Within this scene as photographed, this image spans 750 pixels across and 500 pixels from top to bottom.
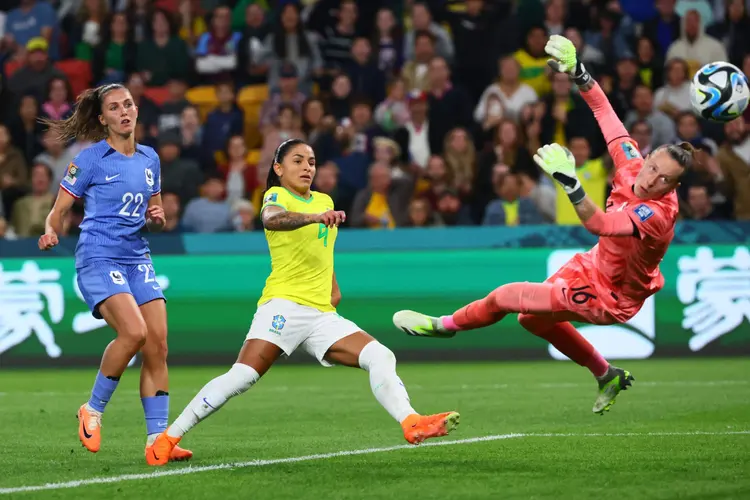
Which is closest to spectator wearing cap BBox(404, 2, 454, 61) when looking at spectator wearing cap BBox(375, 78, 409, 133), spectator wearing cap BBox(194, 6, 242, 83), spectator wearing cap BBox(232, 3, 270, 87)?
spectator wearing cap BBox(375, 78, 409, 133)

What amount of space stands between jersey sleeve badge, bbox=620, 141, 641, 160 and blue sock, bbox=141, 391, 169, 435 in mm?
3265

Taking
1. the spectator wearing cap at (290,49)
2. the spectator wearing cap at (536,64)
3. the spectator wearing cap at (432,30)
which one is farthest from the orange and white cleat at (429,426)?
the spectator wearing cap at (290,49)

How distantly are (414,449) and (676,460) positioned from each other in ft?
5.48

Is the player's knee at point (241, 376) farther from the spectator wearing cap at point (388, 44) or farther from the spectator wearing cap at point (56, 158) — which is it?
the spectator wearing cap at point (388, 44)

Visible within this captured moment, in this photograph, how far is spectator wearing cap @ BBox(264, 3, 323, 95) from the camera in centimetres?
1898

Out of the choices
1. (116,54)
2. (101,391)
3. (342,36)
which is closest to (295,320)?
(101,391)

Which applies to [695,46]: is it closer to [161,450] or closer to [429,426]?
[429,426]

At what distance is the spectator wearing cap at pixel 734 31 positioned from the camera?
17.7 m

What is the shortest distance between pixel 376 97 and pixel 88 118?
34.5ft

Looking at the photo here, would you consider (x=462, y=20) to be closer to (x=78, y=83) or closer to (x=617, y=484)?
(x=78, y=83)

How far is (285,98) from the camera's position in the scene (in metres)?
18.4

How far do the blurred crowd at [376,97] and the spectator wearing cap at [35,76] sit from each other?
1.0 inches

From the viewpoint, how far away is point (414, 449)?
834cm

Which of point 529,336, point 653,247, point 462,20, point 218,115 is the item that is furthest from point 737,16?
point 653,247
